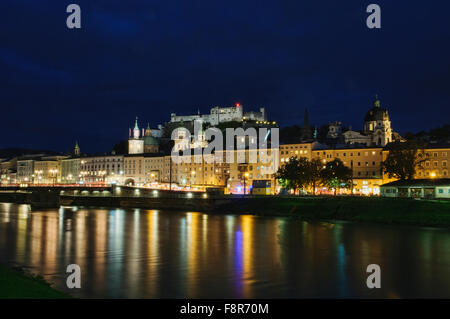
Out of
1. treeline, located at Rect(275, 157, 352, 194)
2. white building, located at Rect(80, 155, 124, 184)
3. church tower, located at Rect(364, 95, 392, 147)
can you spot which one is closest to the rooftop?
treeline, located at Rect(275, 157, 352, 194)

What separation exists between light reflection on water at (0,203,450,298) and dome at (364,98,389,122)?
3266 inches

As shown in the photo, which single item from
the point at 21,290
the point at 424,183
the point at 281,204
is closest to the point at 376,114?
the point at 424,183

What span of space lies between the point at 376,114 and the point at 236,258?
4224 inches

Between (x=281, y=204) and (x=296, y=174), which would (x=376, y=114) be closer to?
(x=296, y=174)

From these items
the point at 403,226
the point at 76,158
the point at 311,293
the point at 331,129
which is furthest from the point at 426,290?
the point at 76,158

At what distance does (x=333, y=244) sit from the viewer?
122 feet

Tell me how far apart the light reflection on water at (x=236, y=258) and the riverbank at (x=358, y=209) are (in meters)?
4.28

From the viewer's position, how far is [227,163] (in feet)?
384

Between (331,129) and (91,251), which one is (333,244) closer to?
(91,251)

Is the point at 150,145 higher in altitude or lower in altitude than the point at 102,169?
higher

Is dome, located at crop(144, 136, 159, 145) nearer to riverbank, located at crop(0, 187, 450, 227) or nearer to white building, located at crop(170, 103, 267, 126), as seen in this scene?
white building, located at crop(170, 103, 267, 126)

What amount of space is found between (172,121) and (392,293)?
17782 cm

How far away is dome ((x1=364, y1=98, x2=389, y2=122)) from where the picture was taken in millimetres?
128000
